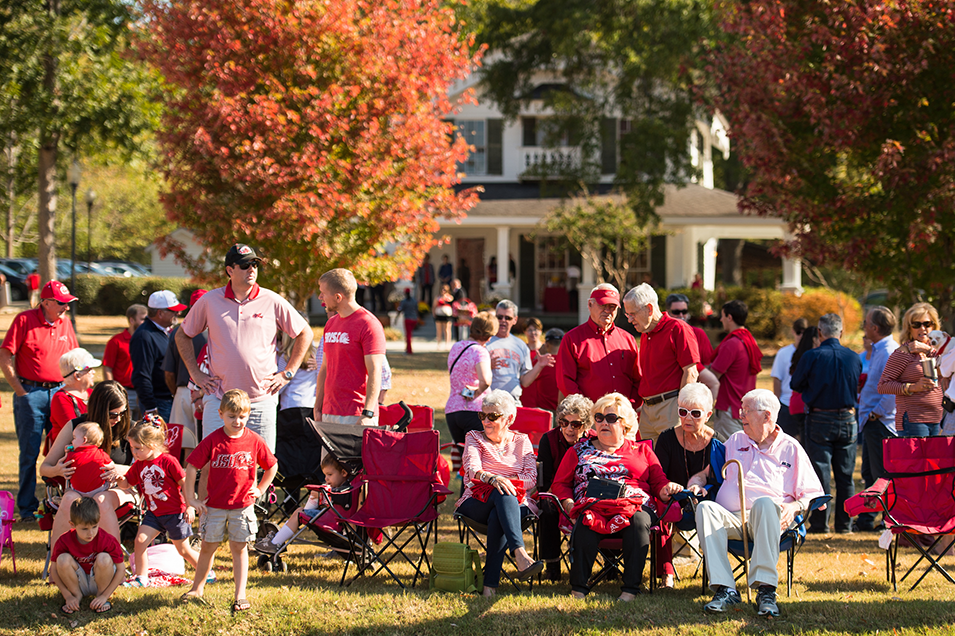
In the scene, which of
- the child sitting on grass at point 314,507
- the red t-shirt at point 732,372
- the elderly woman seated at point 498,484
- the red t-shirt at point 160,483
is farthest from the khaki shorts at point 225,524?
the red t-shirt at point 732,372

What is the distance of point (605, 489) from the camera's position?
5.24 m

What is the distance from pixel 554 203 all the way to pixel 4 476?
17723 millimetres

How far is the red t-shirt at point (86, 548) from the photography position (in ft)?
16.5

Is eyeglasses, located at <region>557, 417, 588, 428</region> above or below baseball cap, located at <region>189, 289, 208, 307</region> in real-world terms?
below

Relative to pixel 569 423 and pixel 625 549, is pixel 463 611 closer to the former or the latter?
pixel 625 549

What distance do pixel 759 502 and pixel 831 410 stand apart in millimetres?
2236

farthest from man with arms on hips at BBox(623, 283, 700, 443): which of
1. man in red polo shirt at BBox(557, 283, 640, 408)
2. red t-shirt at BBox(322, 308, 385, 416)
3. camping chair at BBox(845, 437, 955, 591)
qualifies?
red t-shirt at BBox(322, 308, 385, 416)

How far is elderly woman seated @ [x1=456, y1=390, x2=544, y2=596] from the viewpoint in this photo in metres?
5.30

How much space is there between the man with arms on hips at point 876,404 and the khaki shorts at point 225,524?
15.6ft

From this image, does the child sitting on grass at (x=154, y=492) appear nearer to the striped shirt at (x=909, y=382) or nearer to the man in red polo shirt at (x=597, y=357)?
the man in red polo shirt at (x=597, y=357)

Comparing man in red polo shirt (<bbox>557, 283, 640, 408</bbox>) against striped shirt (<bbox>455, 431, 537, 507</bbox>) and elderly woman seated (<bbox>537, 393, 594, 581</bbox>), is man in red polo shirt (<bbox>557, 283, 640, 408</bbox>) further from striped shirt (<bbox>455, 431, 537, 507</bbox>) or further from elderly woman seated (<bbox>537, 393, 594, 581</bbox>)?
striped shirt (<bbox>455, 431, 537, 507</bbox>)

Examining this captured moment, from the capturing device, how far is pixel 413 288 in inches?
1026

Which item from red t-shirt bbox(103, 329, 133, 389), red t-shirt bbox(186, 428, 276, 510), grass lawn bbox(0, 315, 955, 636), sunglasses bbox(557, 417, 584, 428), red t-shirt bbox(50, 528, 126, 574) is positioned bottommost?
grass lawn bbox(0, 315, 955, 636)

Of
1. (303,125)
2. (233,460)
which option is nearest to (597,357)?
(233,460)
